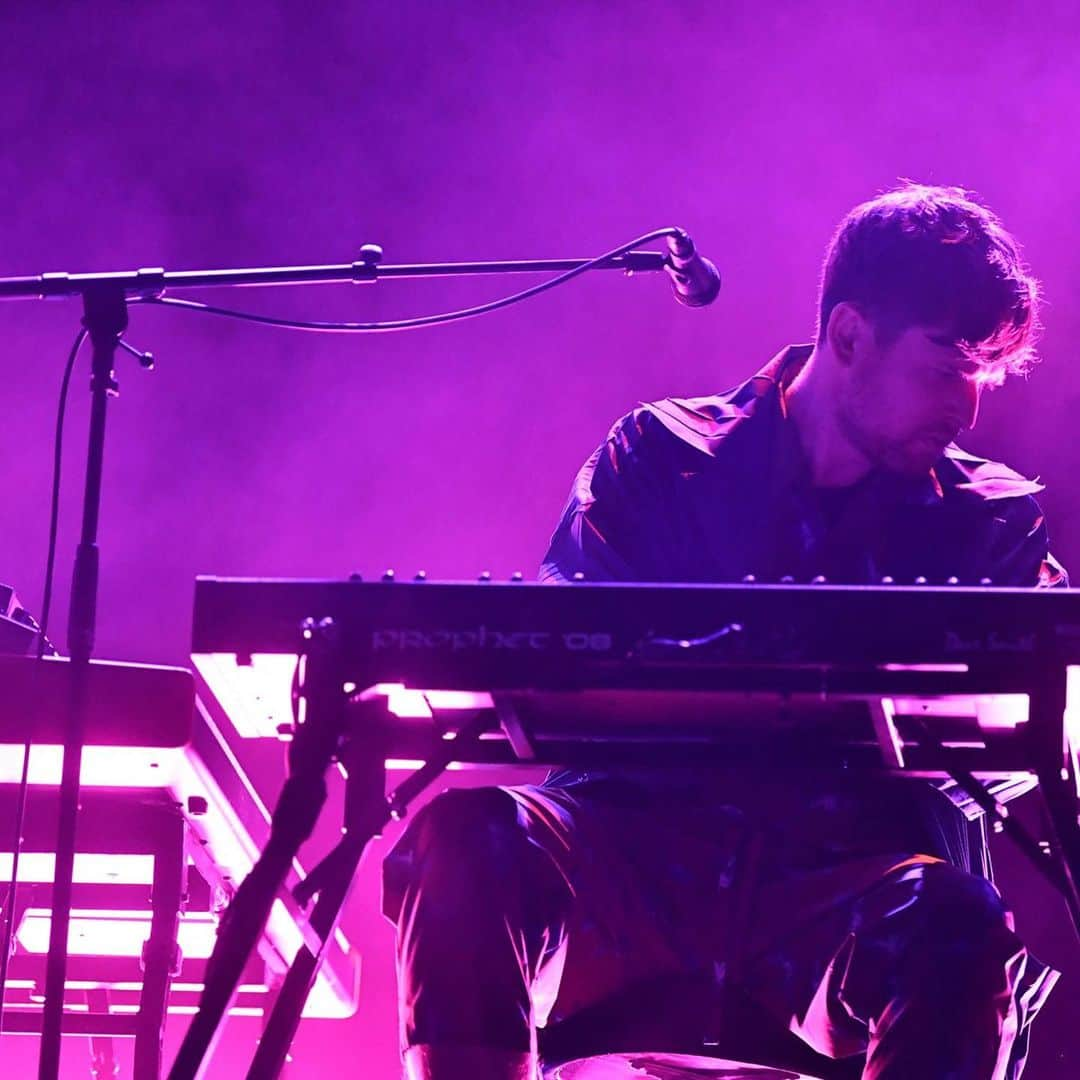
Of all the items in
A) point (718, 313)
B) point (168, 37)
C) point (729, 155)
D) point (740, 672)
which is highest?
point (168, 37)

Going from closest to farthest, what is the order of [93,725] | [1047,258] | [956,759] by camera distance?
[956,759], [93,725], [1047,258]

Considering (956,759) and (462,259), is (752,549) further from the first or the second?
(462,259)

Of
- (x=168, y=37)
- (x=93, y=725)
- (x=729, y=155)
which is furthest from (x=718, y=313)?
(x=93, y=725)

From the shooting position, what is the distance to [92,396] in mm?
1847

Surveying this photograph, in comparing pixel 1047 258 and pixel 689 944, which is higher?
pixel 1047 258

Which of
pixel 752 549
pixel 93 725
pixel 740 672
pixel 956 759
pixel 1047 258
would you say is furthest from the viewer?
pixel 1047 258

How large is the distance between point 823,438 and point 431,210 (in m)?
2.12

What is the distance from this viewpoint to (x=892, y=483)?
78.6 inches

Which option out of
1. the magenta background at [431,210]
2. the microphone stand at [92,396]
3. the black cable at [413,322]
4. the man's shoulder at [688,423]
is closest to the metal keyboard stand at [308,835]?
the microphone stand at [92,396]

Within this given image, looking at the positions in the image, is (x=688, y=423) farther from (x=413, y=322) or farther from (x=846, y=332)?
(x=413, y=322)

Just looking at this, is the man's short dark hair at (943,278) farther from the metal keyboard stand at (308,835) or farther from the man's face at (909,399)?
the metal keyboard stand at (308,835)

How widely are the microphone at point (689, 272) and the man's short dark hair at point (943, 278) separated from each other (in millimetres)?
331

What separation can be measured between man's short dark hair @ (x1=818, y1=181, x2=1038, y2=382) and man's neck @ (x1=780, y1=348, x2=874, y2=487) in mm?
131

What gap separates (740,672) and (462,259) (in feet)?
9.06
